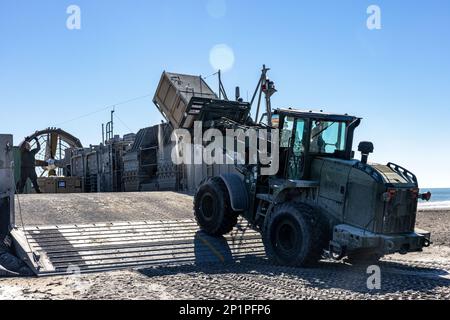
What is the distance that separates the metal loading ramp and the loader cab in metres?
2.08

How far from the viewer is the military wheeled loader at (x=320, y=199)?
8250 millimetres

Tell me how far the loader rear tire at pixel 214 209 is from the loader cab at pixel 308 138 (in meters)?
1.55

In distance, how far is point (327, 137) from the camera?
953 cm

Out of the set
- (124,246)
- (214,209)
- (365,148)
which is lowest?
(124,246)

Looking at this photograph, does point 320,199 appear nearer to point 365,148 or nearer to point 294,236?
point 294,236

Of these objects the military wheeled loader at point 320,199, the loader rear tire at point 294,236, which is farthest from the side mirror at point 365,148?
the loader rear tire at point 294,236

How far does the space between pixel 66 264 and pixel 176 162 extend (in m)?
8.81

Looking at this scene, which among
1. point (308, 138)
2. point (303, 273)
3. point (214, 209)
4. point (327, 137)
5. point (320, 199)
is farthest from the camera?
point (214, 209)

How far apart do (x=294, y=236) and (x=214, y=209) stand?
8.14ft

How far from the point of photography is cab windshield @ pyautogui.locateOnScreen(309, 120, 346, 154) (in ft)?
30.7

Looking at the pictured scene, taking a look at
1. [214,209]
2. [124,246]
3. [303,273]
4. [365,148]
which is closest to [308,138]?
[365,148]

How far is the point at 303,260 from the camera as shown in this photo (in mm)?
8500

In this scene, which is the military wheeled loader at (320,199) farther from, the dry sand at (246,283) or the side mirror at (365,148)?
the dry sand at (246,283)

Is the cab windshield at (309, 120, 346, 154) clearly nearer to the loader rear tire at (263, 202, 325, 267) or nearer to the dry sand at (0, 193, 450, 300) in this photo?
the loader rear tire at (263, 202, 325, 267)
